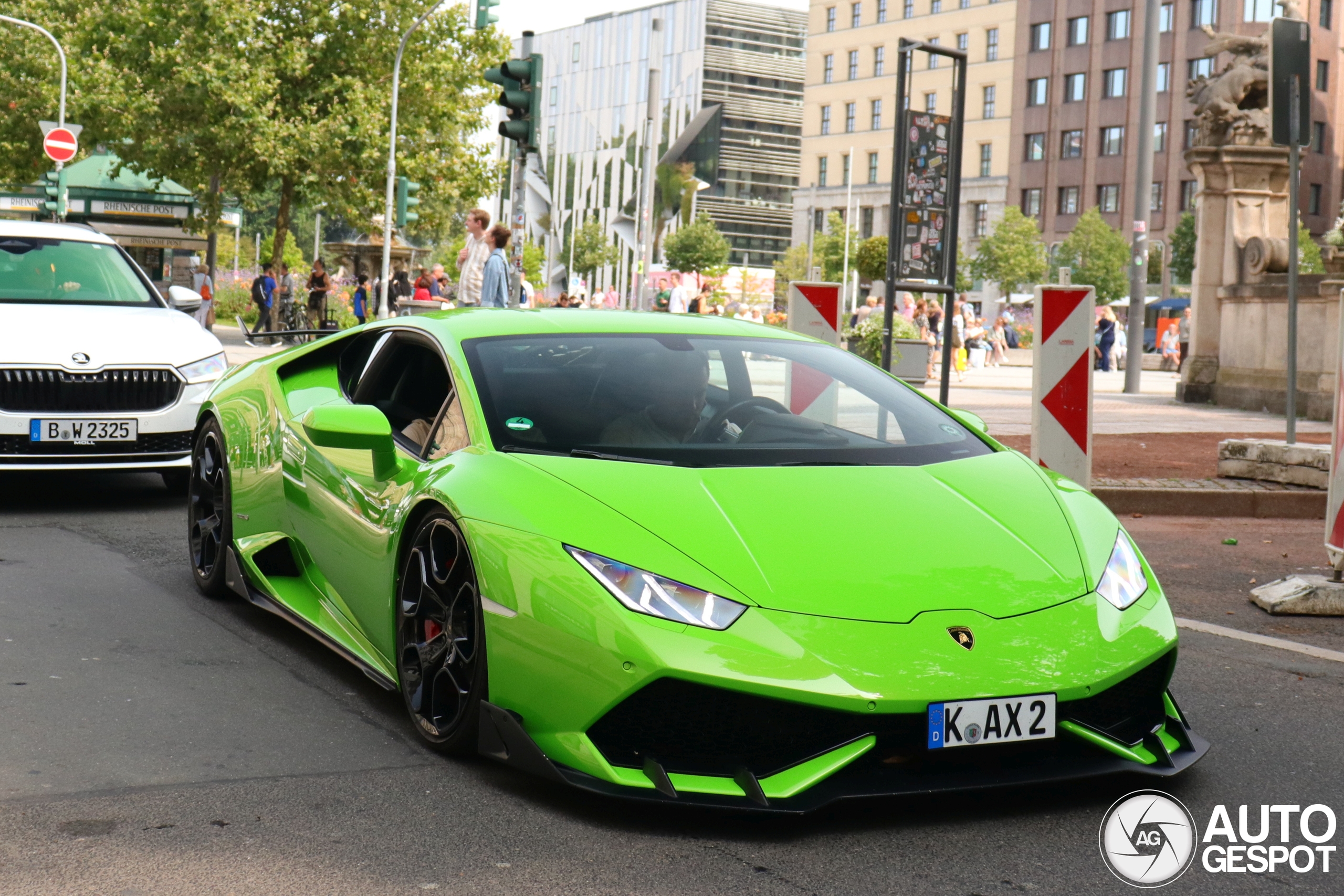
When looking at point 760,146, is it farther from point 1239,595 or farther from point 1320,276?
point 1239,595

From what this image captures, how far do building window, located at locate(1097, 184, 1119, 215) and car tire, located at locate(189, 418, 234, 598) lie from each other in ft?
258

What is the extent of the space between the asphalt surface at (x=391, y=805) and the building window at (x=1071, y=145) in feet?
265

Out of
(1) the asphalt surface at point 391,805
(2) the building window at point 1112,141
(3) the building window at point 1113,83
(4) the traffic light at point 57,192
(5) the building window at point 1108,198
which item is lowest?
(1) the asphalt surface at point 391,805

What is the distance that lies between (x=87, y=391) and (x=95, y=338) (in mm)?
339

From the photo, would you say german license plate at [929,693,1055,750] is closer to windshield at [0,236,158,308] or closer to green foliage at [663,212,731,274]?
windshield at [0,236,158,308]

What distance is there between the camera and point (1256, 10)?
243 feet

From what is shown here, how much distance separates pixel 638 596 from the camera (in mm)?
3443

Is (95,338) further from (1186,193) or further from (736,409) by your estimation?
(1186,193)

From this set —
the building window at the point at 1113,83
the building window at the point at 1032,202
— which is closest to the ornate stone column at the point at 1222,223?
the building window at the point at 1113,83

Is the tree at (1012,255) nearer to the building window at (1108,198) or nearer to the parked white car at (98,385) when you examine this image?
the building window at (1108,198)

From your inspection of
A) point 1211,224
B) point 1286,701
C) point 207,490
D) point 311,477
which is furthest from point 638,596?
point 1211,224

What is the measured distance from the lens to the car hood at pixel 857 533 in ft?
11.6

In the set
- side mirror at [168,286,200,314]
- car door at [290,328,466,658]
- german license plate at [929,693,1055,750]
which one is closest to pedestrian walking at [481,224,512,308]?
side mirror at [168,286,200,314]

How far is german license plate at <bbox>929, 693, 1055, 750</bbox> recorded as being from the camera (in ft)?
11.0
